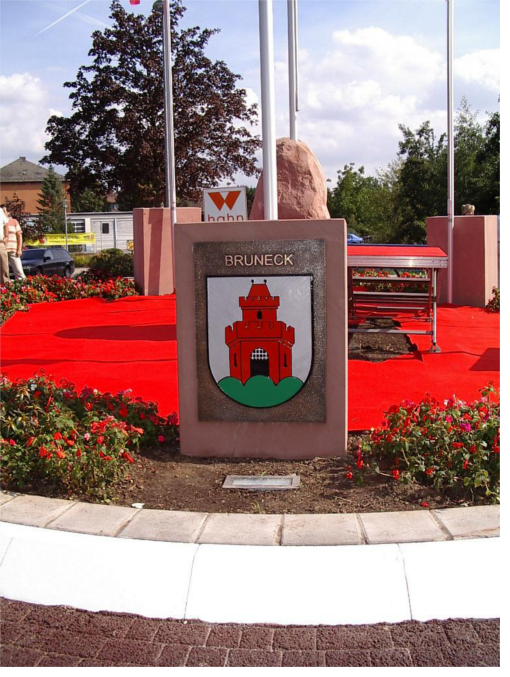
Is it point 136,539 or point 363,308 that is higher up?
point 363,308

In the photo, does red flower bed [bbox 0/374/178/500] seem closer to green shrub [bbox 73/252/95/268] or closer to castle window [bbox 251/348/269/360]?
castle window [bbox 251/348/269/360]

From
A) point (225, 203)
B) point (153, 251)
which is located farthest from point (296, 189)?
point (153, 251)

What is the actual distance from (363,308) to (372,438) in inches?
234

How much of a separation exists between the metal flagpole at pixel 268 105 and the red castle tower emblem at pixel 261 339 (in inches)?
33.0

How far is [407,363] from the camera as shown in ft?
29.0

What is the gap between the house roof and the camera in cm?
6475

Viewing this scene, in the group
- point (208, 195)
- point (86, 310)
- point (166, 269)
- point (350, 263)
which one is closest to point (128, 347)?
point (208, 195)

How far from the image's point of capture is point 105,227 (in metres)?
51.9

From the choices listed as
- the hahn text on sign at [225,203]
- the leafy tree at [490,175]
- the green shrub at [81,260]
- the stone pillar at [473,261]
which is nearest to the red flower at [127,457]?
the hahn text on sign at [225,203]

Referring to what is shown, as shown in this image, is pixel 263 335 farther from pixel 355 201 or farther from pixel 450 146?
pixel 355 201

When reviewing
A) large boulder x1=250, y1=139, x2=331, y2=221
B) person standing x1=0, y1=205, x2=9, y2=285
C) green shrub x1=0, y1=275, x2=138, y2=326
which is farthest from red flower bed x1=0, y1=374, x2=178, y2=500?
person standing x1=0, y1=205, x2=9, y2=285

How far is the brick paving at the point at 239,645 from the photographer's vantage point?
10.0 feet

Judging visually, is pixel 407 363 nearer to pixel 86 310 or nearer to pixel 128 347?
pixel 128 347

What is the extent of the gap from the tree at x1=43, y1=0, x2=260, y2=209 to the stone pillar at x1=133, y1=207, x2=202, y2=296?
1459cm
